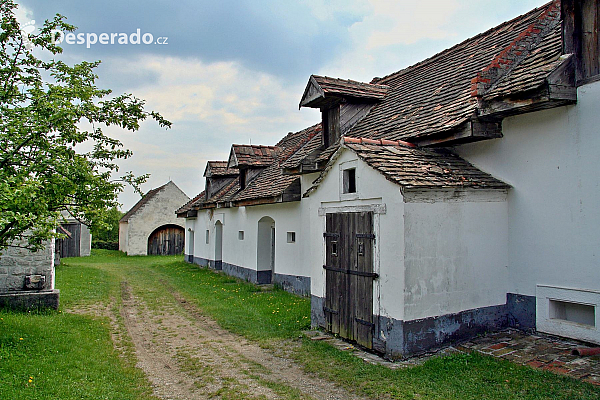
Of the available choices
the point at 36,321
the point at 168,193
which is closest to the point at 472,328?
the point at 36,321

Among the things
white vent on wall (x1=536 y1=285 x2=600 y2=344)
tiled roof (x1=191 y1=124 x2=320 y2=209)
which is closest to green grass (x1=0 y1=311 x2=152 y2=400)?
white vent on wall (x1=536 y1=285 x2=600 y2=344)

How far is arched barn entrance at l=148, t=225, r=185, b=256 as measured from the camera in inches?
A: 1243

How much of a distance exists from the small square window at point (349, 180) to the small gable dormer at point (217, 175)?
13.9m

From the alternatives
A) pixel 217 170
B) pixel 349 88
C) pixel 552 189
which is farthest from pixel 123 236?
pixel 552 189

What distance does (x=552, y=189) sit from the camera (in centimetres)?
694

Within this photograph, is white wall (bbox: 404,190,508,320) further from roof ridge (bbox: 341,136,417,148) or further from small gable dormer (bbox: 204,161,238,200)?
small gable dormer (bbox: 204,161,238,200)

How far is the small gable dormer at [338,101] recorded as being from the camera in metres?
11.2

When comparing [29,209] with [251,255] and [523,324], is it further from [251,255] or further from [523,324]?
[251,255]

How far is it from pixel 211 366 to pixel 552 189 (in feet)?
20.0

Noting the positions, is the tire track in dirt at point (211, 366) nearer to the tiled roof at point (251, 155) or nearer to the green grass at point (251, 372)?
the green grass at point (251, 372)

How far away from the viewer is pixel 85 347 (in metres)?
7.46

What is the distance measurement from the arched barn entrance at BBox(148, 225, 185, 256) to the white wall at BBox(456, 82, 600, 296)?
27.7m

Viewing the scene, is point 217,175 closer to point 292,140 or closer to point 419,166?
point 292,140

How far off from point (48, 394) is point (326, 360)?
150 inches
